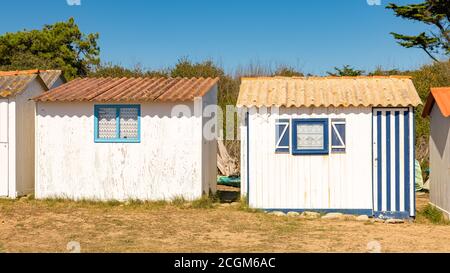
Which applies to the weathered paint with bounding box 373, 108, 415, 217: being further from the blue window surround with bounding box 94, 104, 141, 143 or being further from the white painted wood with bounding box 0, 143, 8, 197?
the white painted wood with bounding box 0, 143, 8, 197

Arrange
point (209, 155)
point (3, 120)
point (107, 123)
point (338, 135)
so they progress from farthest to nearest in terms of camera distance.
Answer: point (209, 155), point (3, 120), point (107, 123), point (338, 135)

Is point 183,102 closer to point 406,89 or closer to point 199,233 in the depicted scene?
point 199,233

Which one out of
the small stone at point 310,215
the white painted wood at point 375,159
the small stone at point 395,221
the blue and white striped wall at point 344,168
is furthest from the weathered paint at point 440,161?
the small stone at point 310,215

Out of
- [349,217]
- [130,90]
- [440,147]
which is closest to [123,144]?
[130,90]

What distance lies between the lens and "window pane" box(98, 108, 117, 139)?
13.7 metres

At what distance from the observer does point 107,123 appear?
13.8 metres

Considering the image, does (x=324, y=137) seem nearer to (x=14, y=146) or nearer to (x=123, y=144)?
(x=123, y=144)

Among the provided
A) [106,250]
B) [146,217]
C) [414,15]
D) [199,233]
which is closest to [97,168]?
[146,217]

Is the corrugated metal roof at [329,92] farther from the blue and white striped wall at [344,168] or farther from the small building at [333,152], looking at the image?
the blue and white striped wall at [344,168]

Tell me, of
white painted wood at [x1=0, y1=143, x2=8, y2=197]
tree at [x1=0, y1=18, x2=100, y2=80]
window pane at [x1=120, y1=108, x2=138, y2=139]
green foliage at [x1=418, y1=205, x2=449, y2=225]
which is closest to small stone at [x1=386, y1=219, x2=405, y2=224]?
green foliage at [x1=418, y1=205, x2=449, y2=225]

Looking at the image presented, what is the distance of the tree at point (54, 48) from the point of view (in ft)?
117

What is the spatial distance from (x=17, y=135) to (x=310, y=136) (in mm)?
7253

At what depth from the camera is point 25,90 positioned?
14.5 metres

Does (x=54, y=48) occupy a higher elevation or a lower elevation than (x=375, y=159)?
higher
